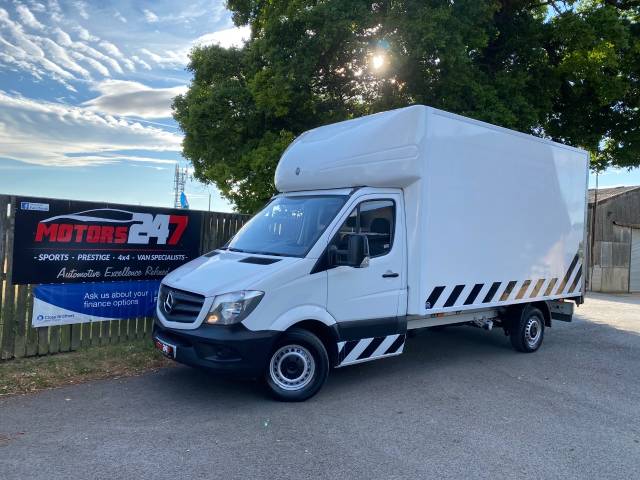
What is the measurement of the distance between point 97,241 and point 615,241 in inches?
1014

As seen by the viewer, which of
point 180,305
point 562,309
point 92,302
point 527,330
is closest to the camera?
point 180,305

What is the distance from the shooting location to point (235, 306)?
16.8ft

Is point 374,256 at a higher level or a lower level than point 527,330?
higher

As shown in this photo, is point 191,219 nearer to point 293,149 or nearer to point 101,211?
point 101,211

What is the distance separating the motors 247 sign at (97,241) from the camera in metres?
6.84

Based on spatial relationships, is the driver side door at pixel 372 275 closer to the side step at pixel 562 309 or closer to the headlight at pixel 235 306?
the headlight at pixel 235 306

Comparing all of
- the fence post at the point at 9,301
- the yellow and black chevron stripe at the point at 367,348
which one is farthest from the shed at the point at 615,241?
the fence post at the point at 9,301

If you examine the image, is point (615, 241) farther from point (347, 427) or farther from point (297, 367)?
point (347, 427)

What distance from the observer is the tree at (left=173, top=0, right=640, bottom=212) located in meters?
11.3

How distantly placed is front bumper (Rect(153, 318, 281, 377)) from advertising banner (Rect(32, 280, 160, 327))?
9.43 feet

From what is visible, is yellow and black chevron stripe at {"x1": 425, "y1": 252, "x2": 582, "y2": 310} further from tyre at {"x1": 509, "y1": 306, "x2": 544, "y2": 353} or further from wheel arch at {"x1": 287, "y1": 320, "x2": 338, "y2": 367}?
wheel arch at {"x1": 287, "y1": 320, "x2": 338, "y2": 367}

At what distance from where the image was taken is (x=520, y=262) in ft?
25.6

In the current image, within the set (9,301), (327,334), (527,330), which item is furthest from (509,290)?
(9,301)

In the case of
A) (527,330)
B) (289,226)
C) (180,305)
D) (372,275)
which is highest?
(289,226)
